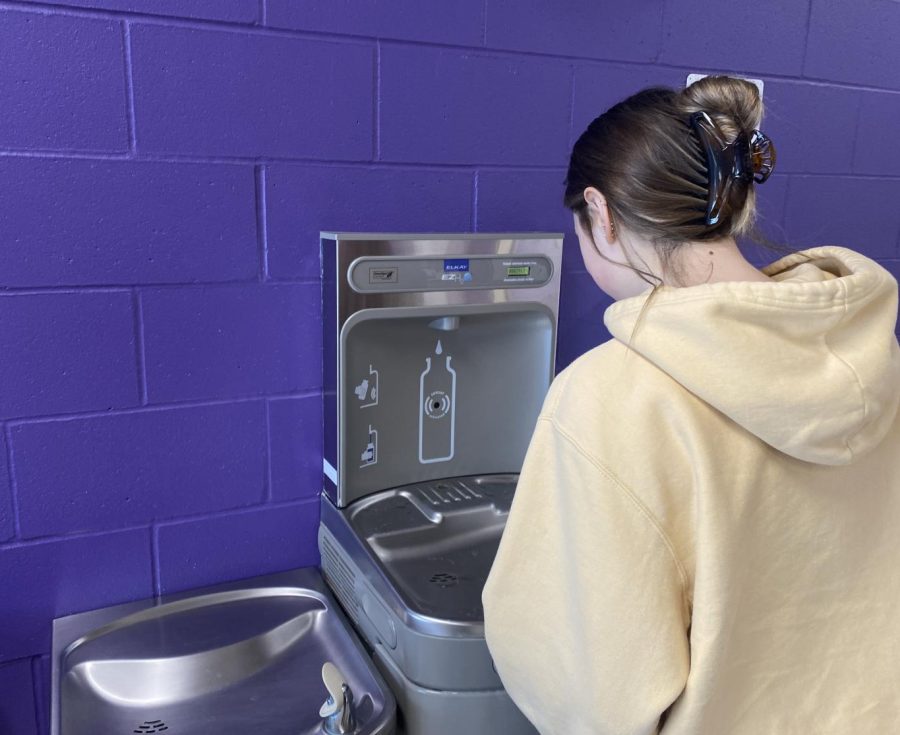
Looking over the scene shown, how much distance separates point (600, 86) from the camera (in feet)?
4.62

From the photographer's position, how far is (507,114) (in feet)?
4.40

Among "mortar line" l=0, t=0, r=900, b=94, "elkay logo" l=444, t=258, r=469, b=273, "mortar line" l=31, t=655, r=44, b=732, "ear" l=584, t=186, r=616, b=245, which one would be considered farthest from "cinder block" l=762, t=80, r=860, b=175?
"mortar line" l=31, t=655, r=44, b=732

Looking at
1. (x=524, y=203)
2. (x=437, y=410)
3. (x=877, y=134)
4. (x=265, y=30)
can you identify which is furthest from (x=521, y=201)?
(x=877, y=134)

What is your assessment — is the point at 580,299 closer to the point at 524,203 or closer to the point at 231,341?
the point at 524,203

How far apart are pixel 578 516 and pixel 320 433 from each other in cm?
65

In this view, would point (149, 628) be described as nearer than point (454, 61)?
Yes

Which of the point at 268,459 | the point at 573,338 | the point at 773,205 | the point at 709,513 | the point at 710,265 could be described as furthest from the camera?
the point at 773,205

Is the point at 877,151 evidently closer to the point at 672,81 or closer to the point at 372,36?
the point at 672,81

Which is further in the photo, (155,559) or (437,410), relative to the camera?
(437,410)

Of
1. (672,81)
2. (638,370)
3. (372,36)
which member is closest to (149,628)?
(638,370)

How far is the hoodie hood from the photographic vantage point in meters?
0.72

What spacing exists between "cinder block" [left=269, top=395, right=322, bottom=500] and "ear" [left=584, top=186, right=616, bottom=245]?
60 cm

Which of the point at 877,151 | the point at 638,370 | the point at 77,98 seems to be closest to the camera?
the point at 638,370

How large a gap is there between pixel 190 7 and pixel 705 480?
0.92m
